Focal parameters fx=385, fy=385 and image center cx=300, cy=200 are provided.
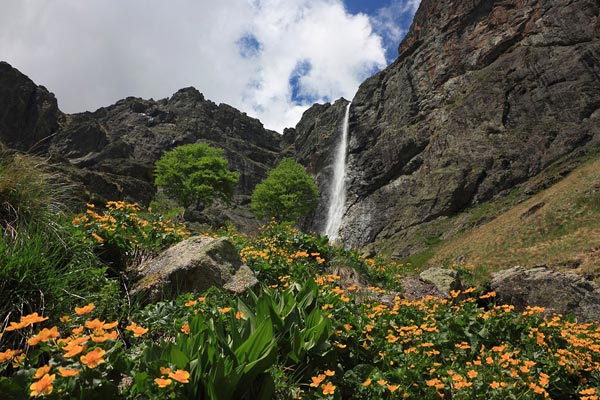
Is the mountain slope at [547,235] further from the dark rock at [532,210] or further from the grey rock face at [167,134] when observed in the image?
the grey rock face at [167,134]

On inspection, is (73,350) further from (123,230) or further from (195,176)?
(195,176)

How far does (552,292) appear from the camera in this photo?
24.2 ft

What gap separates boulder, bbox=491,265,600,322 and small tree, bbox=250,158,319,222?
26.9 meters

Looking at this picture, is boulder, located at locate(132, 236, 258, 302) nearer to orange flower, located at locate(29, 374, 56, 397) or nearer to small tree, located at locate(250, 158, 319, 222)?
orange flower, located at locate(29, 374, 56, 397)

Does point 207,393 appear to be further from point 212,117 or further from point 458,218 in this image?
point 212,117

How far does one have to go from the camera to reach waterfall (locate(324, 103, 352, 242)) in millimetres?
49500

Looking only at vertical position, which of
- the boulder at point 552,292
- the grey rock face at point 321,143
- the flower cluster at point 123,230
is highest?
the grey rock face at point 321,143

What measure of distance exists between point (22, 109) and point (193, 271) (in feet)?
263

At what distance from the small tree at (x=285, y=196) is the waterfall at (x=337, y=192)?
406 inches

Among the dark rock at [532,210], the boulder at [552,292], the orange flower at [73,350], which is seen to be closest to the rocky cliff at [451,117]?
the dark rock at [532,210]

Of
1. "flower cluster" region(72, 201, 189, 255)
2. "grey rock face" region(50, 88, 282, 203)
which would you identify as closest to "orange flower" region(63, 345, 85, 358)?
"flower cluster" region(72, 201, 189, 255)

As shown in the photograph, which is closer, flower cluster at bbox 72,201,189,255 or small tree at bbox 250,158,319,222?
flower cluster at bbox 72,201,189,255

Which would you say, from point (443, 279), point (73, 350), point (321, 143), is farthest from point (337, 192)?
point (73, 350)

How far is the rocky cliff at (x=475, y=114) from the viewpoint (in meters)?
37.1
